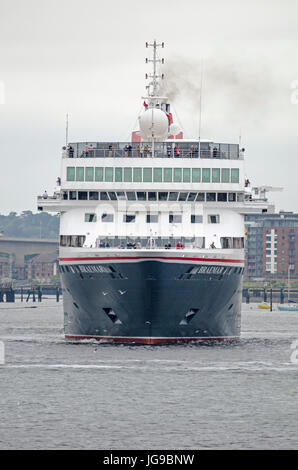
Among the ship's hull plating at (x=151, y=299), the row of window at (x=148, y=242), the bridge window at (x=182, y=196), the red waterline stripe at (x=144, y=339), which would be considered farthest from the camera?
the bridge window at (x=182, y=196)

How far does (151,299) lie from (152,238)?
5779 mm

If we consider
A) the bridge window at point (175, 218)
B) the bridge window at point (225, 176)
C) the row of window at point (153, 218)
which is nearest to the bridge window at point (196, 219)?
the row of window at point (153, 218)

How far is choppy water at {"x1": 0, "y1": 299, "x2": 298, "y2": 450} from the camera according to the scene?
38.2 meters

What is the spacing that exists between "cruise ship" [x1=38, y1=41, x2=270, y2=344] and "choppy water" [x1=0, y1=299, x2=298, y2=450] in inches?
74.0

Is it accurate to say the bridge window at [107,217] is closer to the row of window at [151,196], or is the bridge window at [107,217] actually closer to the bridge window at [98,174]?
the row of window at [151,196]

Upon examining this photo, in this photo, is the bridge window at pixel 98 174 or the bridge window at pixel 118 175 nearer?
the bridge window at pixel 118 175

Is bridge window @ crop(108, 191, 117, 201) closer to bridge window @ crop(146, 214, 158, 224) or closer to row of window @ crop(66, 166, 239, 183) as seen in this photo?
row of window @ crop(66, 166, 239, 183)

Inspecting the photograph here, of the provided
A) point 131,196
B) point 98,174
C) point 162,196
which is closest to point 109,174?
point 98,174

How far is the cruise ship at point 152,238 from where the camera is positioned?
213ft

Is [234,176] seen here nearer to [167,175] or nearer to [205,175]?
[205,175]

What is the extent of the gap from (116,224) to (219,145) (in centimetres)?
923

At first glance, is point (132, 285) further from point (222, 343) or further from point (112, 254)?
point (222, 343)

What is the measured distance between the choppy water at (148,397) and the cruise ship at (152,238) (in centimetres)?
188
